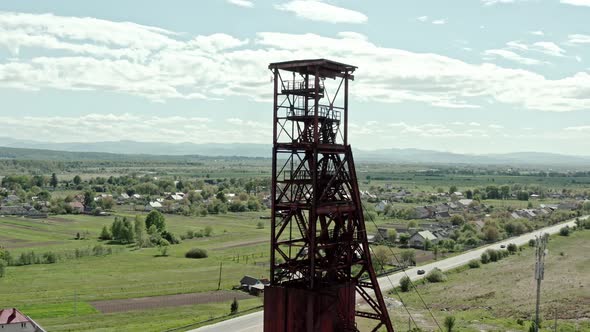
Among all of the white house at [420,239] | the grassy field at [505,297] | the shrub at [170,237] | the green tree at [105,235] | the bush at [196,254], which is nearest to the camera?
the grassy field at [505,297]

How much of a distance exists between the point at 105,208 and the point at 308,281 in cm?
14730

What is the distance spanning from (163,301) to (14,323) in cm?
1930

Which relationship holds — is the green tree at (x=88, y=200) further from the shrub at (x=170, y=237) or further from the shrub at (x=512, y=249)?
the shrub at (x=512, y=249)

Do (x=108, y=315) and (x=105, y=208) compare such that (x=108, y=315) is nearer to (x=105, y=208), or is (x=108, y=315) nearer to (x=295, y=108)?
(x=295, y=108)

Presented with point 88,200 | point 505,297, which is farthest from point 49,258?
point 88,200

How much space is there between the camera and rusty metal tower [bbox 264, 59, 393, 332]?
24141 millimetres

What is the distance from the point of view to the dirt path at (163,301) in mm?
57281

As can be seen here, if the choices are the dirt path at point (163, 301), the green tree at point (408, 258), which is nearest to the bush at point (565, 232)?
the green tree at point (408, 258)

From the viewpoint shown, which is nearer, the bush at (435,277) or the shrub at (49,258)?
the bush at (435,277)

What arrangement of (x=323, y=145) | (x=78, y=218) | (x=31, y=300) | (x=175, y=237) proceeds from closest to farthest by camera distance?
(x=323, y=145)
(x=31, y=300)
(x=175, y=237)
(x=78, y=218)

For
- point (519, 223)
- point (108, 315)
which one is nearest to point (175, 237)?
point (108, 315)

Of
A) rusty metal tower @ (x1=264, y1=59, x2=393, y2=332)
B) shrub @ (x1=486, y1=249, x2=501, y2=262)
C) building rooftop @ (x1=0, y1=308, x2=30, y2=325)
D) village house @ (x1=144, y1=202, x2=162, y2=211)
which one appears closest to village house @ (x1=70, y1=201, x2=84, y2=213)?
village house @ (x1=144, y1=202, x2=162, y2=211)

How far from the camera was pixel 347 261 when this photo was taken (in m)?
26.3

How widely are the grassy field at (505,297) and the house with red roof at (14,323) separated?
2880cm
